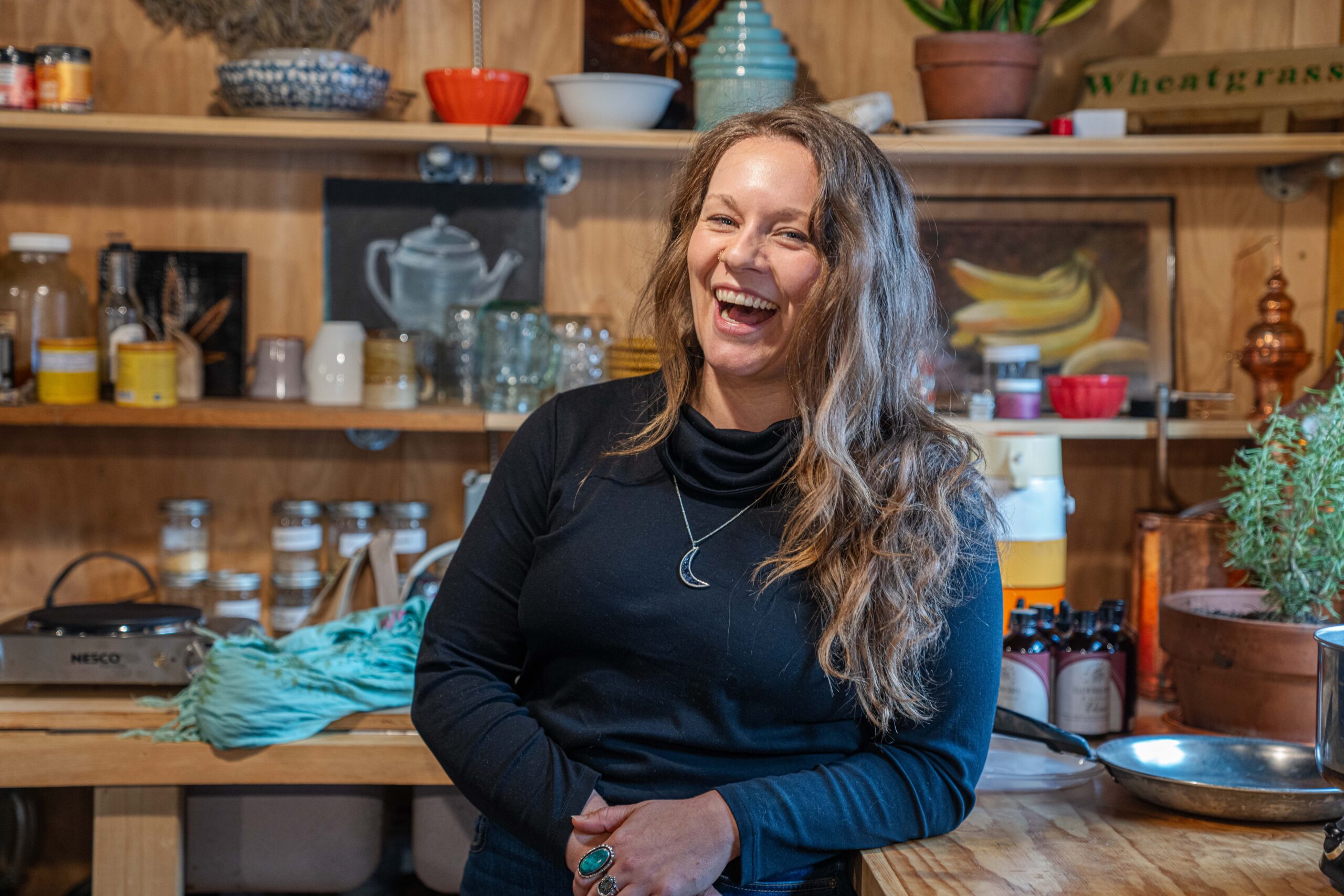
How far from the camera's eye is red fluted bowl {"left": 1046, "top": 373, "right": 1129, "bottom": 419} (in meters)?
1.97

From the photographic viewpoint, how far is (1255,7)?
209cm

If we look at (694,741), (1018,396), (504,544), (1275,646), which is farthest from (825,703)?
(1018,396)

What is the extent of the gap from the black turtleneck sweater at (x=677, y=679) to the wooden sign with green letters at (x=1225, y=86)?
1.08 metres

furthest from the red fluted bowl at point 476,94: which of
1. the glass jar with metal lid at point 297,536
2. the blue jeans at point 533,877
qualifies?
the blue jeans at point 533,877

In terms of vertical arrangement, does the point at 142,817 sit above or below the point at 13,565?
below

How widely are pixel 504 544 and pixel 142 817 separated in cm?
72

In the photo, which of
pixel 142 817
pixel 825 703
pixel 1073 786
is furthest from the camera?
pixel 142 817

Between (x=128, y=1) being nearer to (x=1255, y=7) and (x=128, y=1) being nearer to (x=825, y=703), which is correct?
(x=825, y=703)

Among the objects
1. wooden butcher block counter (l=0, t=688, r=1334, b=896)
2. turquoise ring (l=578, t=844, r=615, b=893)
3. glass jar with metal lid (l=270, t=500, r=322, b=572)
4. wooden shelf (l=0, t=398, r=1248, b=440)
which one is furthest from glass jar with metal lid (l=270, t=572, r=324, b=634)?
turquoise ring (l=578, t=844, r=615, b=893)

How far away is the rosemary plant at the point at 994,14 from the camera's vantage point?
1937 mm

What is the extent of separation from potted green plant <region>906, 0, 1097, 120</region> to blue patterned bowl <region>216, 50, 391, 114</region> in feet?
2.77

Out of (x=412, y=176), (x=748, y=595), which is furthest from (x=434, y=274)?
(x=748, y=595)

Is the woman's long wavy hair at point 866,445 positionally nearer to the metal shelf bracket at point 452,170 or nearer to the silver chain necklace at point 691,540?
the silver chain necklace at point 691,540

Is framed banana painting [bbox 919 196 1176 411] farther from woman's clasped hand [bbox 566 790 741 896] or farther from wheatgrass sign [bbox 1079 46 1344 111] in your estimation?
woman's clasped hand [bbox 566 790 741 896]
